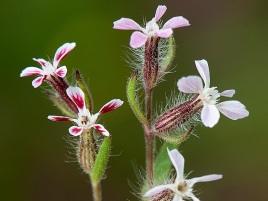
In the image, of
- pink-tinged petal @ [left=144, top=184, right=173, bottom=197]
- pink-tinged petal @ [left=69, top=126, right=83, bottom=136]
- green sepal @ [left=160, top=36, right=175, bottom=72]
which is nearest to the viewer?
pink-tinged petal @ [left=144, top=184, right=173, bottom=197]

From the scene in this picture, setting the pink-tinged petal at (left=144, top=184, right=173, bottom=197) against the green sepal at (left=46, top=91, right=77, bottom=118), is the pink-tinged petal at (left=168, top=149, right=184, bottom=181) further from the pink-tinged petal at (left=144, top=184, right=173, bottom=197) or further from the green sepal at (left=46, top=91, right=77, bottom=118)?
the green sepal at (left=46, top=91, right=77, bottom=118)

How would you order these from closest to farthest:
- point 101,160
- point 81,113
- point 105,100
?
point 101,160 → point 81,113 → point 105,100

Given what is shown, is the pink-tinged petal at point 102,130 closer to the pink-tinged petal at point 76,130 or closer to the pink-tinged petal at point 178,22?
the pink-tinged petal at point 76,130

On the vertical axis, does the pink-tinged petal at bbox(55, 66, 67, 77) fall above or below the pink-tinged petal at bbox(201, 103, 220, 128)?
above

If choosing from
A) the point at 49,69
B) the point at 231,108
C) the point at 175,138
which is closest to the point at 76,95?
the point at 49,69

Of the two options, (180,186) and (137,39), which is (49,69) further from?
(180,186)

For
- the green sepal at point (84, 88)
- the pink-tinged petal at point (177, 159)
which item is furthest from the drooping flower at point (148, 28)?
the pink-tinged petal at point (177, 159)

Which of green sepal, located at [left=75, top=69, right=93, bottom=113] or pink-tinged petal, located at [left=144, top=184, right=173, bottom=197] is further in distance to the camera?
green sepal, located at [left=75, top=69, right=93, bottom=113]

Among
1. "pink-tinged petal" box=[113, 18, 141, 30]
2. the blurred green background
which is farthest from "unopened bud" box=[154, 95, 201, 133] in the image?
the blurred green background
